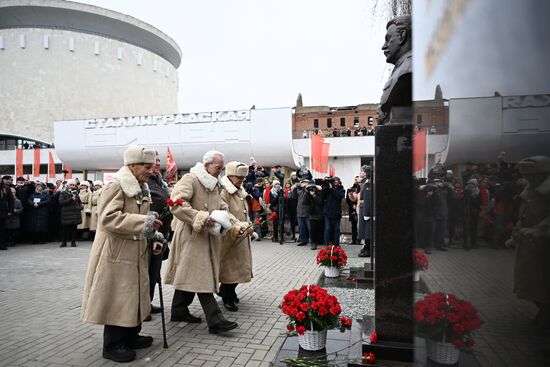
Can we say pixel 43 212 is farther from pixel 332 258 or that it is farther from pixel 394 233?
pixel 394 233

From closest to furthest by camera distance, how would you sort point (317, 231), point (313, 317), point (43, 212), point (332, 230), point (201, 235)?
point (313, 317)
point (201, 235)
point (332, 230)
point (317, 231)
point (43, 212)

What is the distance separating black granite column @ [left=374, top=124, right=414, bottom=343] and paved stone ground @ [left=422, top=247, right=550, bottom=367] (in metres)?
2.31

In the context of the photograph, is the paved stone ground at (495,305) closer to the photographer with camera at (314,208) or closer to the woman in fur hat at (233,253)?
the woman in fur hat at (233,253)

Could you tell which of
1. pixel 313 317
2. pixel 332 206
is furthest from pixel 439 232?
pixel 332 206

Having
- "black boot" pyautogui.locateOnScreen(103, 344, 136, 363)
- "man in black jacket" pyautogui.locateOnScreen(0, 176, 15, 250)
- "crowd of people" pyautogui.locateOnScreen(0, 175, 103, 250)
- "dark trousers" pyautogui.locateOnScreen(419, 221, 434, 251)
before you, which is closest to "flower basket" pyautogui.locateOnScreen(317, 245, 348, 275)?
"black boot" pyautogui.locateOnScreen(103, 344, 136, 363)

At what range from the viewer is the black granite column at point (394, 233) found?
3199 millimetres

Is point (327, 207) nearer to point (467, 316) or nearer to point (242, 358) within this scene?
point (242, 358)

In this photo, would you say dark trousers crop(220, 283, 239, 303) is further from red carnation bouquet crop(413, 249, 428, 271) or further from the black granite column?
red carnation bouquet crop(413, 249, 428, 271)

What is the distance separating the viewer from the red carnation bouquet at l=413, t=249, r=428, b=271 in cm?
111

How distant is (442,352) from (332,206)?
893cm

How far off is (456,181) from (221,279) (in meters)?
4.31

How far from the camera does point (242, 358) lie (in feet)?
11.6

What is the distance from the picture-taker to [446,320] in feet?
3.20

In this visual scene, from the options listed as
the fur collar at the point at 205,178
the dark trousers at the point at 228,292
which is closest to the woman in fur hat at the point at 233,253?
the dark trousers at the point at 228,292
